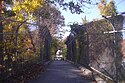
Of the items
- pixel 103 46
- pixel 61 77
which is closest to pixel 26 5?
pixel 61 77

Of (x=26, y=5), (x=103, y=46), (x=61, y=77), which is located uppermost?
(x=26, y=5)

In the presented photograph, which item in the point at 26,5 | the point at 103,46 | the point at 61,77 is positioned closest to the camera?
the point at 103,46

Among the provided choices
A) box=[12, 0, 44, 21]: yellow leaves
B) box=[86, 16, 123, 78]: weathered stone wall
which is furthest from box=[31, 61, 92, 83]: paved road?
box=[12, 0, 44, 21]: yellow leaves

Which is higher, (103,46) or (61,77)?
(103,46)

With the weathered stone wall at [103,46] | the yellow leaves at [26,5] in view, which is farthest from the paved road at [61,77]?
the yellow leaves at [26,5]

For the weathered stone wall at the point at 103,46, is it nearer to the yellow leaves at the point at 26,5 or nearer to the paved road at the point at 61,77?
the paved road at the point at 61,77

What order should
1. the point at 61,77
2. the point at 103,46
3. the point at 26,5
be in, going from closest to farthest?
1. the point at 103,46
2. the point at 61,77
3. the point at 26,5

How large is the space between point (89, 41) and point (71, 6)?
12.4 feet

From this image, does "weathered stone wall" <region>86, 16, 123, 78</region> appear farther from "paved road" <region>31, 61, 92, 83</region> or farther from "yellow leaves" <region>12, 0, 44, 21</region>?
"yellow leaves" <region>12, 0, 44, 21</region>

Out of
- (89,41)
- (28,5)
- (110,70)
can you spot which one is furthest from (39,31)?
(110,70)

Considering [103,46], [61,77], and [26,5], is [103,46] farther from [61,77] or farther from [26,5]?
[26,5]

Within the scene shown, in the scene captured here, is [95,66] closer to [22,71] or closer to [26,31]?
[22,71]

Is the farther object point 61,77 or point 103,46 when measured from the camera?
point 61,77

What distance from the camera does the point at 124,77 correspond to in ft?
35.8
